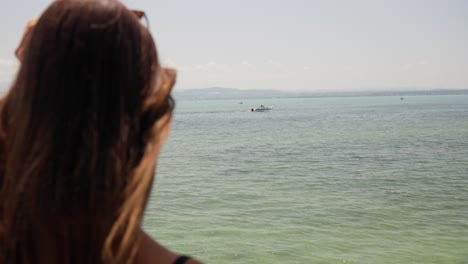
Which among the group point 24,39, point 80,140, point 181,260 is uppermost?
point 24,39

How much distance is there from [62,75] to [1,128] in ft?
0.79

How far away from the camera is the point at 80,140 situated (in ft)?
4.14

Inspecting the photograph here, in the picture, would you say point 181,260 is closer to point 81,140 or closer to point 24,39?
point 81,140

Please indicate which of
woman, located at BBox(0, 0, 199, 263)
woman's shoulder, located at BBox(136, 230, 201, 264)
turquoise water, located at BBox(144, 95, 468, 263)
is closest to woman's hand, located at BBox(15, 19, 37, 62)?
woman, located at BBox(0, 0, 199, 263)

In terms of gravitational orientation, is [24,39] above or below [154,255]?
above

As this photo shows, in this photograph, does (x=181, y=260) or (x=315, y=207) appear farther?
(x=315, y=207)

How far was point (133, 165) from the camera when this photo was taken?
1284 millimetres

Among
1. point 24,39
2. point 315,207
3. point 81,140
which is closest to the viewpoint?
point 81,140

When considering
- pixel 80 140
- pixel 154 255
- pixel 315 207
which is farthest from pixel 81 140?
pixel 315 207

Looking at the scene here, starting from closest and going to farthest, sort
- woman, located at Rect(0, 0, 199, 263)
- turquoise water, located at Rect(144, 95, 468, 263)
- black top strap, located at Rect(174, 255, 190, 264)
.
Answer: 1. woman, located at Rect(0, 0, 199, 263)
2. black top strap, located at Rect(174, 255, 190, 264)
3. turquoise water, located at Rect(144, 95, 468, 263)

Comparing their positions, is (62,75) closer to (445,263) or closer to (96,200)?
(96,200)

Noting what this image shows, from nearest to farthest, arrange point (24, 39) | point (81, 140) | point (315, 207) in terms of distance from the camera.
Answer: point (81, 140), point (24, 39), point (315, 207)

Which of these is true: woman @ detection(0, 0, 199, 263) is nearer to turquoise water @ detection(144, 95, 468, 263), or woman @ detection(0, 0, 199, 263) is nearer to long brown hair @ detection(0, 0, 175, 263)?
long brown hair @ detection(0, 0, 175, 263)

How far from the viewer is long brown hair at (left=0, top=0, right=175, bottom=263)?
1243 mm
